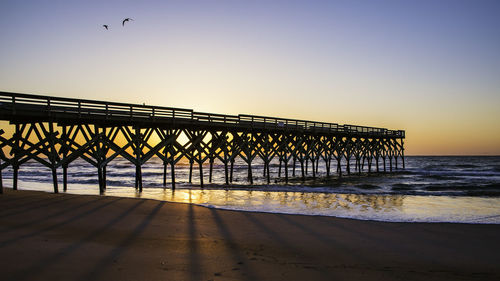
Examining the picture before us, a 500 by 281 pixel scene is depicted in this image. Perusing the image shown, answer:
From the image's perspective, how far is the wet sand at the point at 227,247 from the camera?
514 centimetres

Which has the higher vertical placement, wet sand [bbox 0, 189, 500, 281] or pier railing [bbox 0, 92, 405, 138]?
pier railing [bbox 0, 92, 405, 138]

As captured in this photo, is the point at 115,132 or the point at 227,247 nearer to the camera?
the point at 227,247

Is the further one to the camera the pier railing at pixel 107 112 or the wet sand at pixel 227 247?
the pier railing at pixel 107 112

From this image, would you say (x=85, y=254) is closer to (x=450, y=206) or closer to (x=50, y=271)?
(x=50, y=271)

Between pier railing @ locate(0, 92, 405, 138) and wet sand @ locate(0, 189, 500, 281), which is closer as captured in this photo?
wet sand @ locate(0, 189, 500, 281)

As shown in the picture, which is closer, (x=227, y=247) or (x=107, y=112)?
(x=227, y=247)

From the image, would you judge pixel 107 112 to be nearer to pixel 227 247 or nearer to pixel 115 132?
pixel 115 132

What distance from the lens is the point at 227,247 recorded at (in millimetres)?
6465

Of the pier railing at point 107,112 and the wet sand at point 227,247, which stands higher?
the pier railing at point 107,112

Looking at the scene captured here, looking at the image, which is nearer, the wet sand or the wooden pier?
the wet sand

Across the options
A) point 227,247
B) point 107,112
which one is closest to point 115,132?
point 107,112

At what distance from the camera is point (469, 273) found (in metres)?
5.59

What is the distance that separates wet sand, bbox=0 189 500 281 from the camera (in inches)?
202

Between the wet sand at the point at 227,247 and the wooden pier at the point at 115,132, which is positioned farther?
the wooden pier at the point at 115,132
